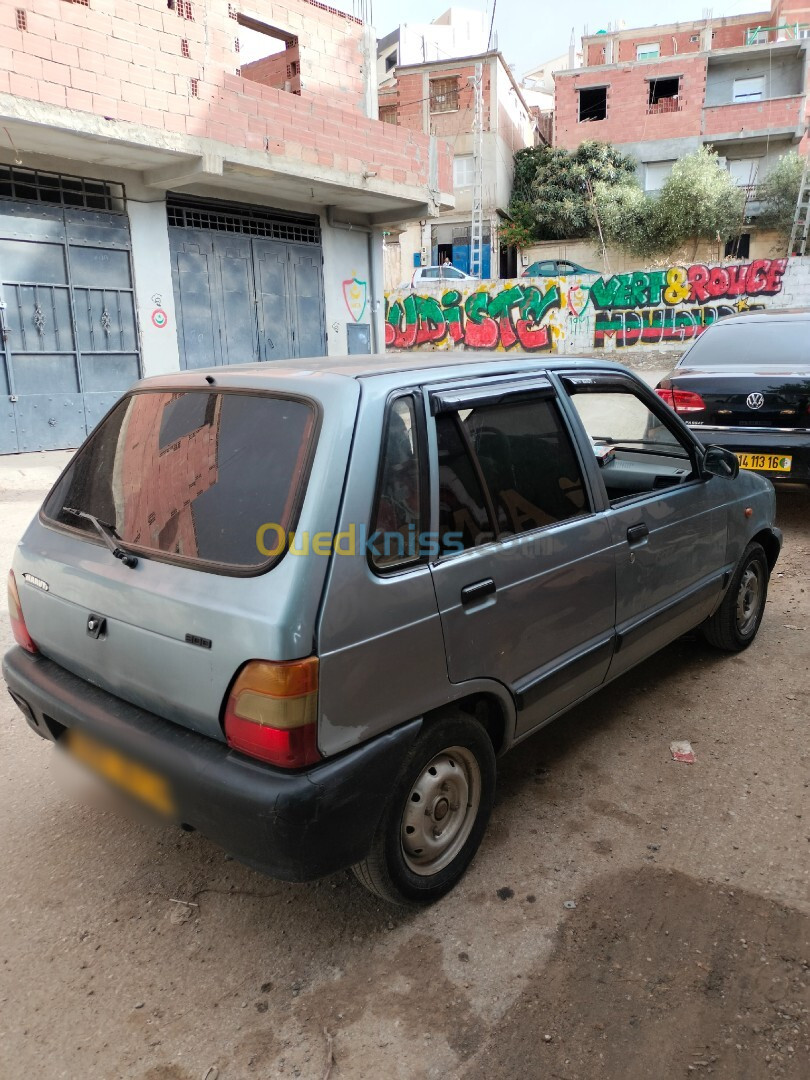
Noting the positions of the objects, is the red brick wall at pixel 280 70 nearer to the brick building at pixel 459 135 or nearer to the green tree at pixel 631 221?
the brick building at pixel 459 135

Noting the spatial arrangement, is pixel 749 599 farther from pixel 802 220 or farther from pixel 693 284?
pixel 802 220

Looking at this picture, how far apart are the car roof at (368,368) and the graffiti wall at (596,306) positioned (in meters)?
20.8

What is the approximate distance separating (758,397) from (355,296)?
9642 mm

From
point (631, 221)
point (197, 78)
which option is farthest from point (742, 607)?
point (631, 221)

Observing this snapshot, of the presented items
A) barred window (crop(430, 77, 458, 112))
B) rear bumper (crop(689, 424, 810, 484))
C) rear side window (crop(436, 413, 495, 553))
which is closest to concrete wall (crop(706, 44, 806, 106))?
barred window (crop(430, 77, 458, 112))

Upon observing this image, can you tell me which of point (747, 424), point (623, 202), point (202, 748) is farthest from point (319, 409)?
point (623, 202)

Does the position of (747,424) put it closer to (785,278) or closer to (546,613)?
(546,613)

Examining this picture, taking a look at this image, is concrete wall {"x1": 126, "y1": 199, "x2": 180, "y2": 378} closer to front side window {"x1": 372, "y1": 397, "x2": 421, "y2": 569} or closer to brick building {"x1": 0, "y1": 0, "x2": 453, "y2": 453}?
brick building {"x1": 0, "y1": 0, "x2": 453, "y2": 453}

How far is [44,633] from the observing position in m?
2.49

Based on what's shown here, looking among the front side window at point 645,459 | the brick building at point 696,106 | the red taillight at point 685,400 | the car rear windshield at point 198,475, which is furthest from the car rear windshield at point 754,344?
the brick building at point 696,106

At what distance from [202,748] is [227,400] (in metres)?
1.02

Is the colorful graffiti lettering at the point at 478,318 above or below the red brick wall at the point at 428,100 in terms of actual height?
below

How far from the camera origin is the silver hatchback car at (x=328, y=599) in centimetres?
188

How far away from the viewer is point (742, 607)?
415cm
